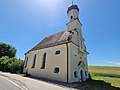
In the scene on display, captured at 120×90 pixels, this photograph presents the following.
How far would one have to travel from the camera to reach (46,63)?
20.3 metres

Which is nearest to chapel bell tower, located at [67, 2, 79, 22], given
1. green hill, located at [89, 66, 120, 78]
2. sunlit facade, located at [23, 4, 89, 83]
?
sunlit facade, located at [23, 4, 89, 83]

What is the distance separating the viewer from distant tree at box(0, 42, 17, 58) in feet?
162

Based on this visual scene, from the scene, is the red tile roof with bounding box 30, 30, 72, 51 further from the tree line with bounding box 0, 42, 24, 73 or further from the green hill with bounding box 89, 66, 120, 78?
the green hill with bounding box 89, 66, 120, 78

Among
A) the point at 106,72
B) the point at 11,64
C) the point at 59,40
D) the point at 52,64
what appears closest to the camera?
the point at 52,64

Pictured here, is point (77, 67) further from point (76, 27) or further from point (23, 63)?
point (23, 63)

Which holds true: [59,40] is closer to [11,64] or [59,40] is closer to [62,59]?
[62,59]

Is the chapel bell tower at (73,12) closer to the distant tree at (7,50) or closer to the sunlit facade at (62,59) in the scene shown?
the sunlit facade at (62,59)

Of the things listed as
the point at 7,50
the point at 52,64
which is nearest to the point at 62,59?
the point at 52,64

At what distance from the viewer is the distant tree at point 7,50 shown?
49494mm

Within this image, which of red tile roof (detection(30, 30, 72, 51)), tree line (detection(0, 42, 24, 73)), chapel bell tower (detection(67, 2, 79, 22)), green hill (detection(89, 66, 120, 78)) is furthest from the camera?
green hill (detection(89, 66, 120, 78))

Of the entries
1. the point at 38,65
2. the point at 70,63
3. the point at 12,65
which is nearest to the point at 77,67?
the point at 70,63

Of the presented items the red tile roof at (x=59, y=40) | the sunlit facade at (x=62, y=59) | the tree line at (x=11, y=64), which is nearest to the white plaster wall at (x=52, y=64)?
the sunlit facade at (x=62, y=59)

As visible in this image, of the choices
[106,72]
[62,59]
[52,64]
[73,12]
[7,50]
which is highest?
[73,12]

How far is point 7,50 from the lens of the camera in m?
50.8
